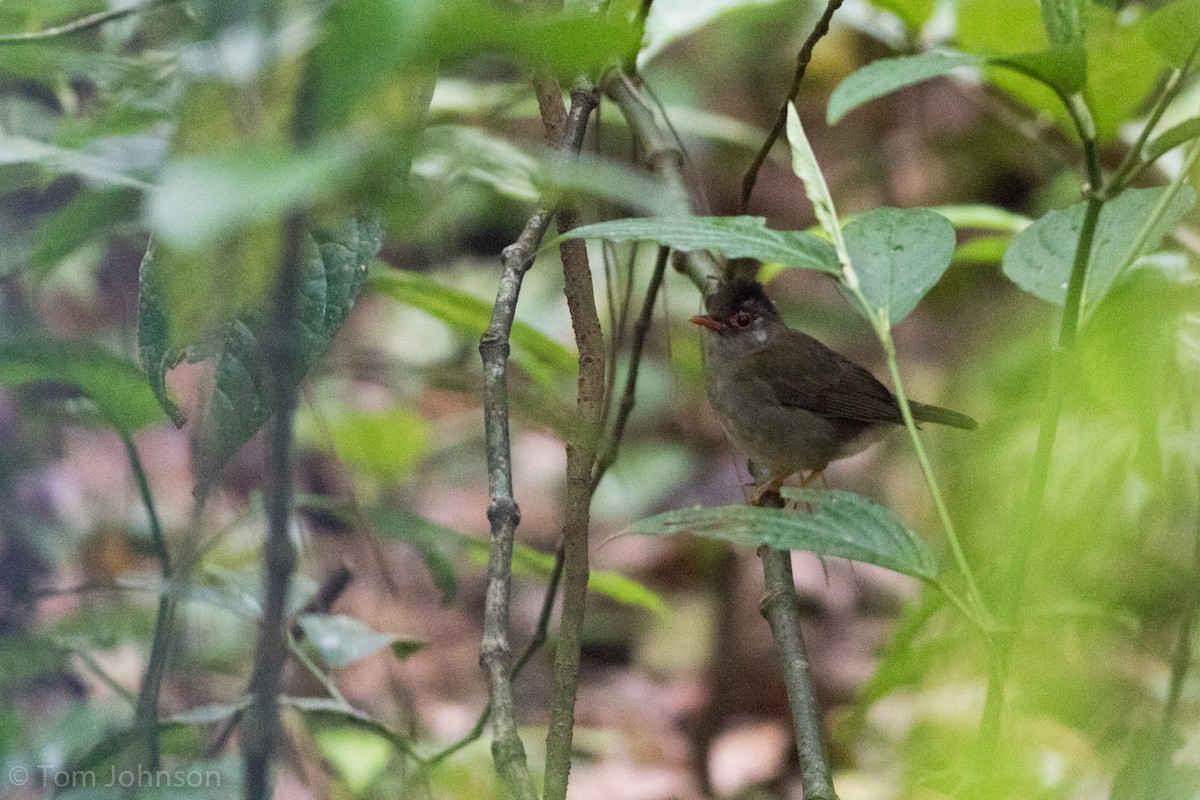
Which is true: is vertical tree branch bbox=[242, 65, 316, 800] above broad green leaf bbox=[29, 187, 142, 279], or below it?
below

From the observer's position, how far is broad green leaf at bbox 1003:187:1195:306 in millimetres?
1583

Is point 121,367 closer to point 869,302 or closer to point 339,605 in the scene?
point 869,302

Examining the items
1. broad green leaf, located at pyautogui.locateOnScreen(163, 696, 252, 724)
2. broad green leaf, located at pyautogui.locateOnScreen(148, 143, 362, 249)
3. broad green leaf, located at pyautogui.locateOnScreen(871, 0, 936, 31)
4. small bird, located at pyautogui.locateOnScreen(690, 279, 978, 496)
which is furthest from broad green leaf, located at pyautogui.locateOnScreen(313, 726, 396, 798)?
broad green leaf, located at pyautogui.locateOnScreen(148, 143, 362, 249)

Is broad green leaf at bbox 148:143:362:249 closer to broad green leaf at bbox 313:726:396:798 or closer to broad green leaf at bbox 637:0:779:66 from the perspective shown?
broad green leaf at bbox 637:0:779:66

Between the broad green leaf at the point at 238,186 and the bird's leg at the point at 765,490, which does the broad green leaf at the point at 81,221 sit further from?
the bird's leg at the point at 765,490

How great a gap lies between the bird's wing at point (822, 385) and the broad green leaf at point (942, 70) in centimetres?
269

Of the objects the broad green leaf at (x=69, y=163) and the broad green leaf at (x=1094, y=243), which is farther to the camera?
the broad green leaf at (x=69, y=163)

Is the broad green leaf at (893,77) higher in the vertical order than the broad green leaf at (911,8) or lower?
lower

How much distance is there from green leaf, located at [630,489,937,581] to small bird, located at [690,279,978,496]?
229 cm

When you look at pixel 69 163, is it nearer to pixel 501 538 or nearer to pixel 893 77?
pixel 501 538

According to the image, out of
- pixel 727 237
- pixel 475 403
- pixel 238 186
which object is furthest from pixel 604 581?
pixel 238 186

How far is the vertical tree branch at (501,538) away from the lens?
1.30m

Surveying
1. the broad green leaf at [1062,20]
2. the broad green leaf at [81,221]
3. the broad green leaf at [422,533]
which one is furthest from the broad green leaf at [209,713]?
the broad green leaf at [1062,20]

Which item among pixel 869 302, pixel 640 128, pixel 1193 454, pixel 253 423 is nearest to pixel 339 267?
pixel 253 423
